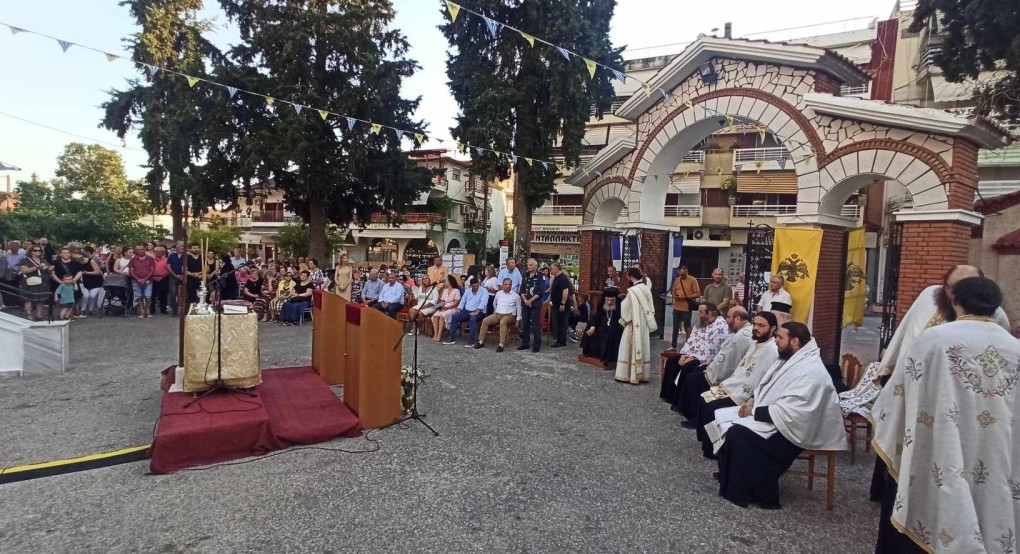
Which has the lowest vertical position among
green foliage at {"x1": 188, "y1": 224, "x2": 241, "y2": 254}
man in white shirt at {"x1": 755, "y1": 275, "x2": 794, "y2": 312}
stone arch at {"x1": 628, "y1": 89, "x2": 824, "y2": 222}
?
man in white shirt at {"x1": 755, "y1": 275, "x2": 794, "y2": 312}

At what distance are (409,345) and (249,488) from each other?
5.67 meters

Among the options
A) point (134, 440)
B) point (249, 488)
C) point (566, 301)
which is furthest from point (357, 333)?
point (566, 301)

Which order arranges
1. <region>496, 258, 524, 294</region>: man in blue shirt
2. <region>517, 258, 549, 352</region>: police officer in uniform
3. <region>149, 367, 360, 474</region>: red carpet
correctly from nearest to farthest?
<region>149, 367, 360, 474</region>: red carpet < <region>517, 258, 549, 352</region>: police officer in uniform < <region>496, 258, 524, 294</region>: man in blue shirt

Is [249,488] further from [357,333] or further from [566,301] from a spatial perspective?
[566,301]

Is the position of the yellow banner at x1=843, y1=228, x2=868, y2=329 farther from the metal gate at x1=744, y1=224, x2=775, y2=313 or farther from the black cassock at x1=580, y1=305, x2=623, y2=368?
the black cassock at x1=580, y1=305, x2=623, y2=368

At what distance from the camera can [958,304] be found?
2793 mm

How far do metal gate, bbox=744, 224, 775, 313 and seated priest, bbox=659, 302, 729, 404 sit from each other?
2.86 metres

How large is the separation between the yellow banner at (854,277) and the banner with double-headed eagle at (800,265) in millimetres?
1287

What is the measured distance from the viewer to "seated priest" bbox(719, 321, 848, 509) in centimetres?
391

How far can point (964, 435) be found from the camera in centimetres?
267

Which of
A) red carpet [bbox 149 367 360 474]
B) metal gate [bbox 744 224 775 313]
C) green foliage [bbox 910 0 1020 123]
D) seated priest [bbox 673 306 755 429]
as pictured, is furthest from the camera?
metal gate [bbox 744 224 775 313]

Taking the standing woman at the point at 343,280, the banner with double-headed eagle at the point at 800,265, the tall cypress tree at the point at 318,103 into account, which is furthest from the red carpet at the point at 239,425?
the tall cypress tree at the point at 318,103

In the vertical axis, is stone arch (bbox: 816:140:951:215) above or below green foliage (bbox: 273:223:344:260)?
above

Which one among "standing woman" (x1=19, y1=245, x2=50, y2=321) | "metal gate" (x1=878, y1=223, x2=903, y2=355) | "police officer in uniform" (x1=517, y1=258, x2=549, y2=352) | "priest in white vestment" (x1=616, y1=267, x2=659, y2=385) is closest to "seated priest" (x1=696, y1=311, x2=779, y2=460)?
"priest in white vestment" (x1=616, y1=267, x2=659, y2=385)
